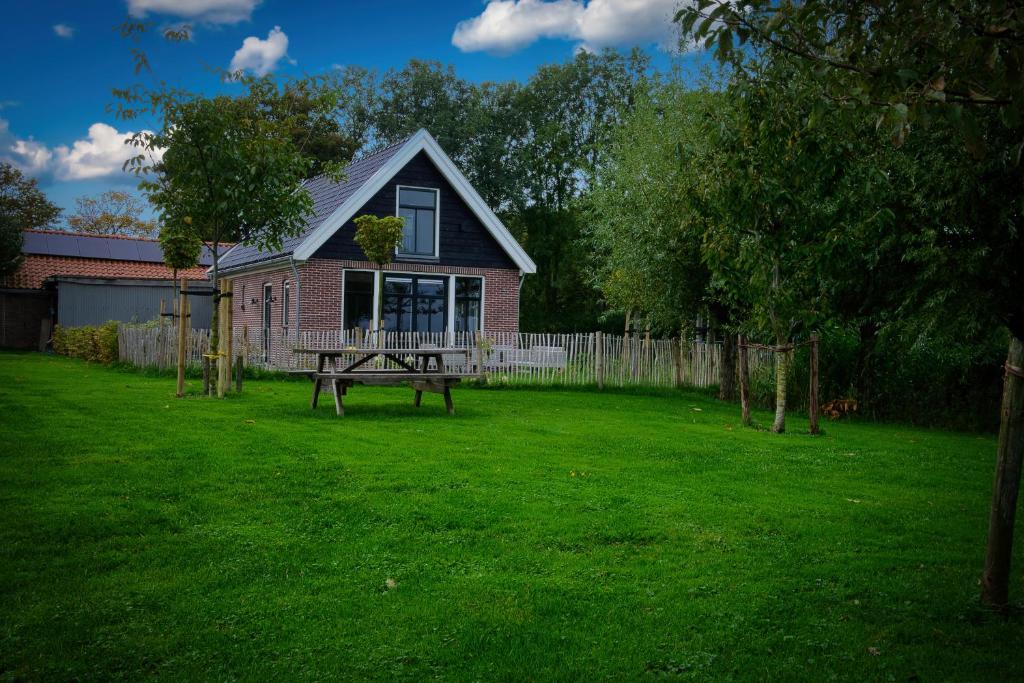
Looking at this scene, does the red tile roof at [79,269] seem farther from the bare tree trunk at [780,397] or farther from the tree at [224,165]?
the bare tree trunk at [780,397]

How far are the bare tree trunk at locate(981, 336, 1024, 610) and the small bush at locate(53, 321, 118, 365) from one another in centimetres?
2466

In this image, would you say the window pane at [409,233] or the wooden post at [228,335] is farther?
the window pane at [409,233]

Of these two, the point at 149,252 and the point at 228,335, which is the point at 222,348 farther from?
the point at 149,252

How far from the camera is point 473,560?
5.74m

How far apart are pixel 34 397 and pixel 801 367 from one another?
16.1 metres

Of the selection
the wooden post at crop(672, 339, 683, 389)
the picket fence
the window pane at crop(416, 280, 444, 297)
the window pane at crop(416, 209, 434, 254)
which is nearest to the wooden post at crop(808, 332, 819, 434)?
the picket fence

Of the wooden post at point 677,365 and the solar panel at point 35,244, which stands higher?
the solar panel at point 35,244

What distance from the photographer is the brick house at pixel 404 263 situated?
2444 cm

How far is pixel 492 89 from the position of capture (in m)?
47.8

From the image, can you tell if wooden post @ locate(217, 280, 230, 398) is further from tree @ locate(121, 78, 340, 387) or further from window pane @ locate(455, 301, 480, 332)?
window pane @ locate(455, 301, 480, 332)

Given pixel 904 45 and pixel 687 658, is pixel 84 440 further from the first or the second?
pixel 904 45

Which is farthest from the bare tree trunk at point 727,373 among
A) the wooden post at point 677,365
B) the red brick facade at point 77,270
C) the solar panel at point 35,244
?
the solar panel at point 35,244

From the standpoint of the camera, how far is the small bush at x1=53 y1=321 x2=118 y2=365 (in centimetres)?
2489

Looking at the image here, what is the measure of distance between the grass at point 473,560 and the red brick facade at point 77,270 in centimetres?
3161
